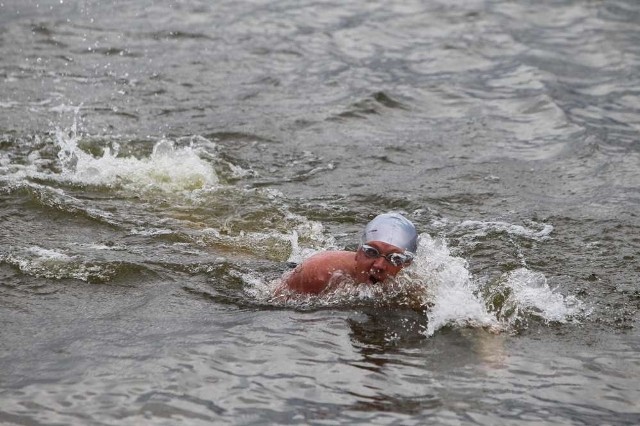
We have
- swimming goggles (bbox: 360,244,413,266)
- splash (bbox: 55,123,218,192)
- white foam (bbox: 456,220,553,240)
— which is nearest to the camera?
swimming goggles (bbox: 360,244,413,266)

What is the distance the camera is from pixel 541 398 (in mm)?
6785

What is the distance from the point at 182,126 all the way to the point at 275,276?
4.67 metres

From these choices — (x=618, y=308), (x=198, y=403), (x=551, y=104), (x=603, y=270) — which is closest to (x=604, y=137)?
(x=551, y=104)

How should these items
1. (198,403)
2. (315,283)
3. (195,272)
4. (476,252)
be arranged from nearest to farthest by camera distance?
(198,403) → (315,283) → (195,272) → (476,252)

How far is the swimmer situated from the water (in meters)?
0.18

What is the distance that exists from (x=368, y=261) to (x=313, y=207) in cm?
306

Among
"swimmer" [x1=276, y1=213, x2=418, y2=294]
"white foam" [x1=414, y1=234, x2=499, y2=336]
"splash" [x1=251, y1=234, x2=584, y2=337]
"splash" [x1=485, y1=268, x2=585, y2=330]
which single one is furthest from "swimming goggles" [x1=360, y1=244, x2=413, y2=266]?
"splash" [x1=485, y1=268, x2=585, y2=330]

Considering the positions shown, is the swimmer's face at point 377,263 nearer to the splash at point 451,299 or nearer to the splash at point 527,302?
the splash at point 451,299

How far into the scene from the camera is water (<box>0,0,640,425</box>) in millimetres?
6922

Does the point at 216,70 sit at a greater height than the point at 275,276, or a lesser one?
greater

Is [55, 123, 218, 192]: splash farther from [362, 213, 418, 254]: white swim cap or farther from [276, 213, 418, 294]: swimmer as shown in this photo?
[362, 213, 418, 254]: white swim cap

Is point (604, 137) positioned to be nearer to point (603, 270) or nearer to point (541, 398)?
point (603, 270)

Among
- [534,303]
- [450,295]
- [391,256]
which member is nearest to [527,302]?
[534,303]

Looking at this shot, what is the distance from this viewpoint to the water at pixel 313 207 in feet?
22.7
